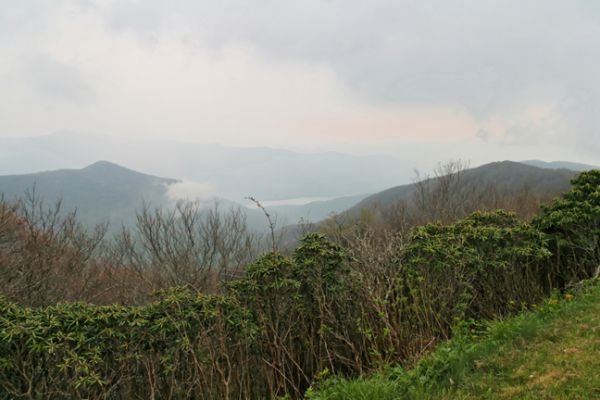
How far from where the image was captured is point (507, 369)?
14.1ft

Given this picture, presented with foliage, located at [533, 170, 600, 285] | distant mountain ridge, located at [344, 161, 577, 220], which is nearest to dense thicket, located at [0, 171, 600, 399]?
foliage, located at [533, 170, 600, 285]

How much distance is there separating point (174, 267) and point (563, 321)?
23399mm

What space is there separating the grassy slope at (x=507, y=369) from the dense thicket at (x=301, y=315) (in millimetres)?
949

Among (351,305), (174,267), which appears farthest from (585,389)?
(174,267)

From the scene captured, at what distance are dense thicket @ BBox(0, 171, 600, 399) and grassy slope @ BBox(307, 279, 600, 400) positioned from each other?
0.95 m

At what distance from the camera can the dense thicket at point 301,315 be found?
4.51 metres

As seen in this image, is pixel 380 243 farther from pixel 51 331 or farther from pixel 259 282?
pixel 51 331

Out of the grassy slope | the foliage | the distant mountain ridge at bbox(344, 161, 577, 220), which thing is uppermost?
the distant mountain ridge at bbox(344, 161, 577, 220)

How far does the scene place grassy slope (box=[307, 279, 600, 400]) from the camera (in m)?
3.93

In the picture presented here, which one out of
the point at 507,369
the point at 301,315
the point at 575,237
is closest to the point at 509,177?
the point at 575,237

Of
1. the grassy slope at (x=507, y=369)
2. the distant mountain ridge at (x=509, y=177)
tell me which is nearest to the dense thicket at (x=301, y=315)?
the grassy slope at (x=507, y=369)

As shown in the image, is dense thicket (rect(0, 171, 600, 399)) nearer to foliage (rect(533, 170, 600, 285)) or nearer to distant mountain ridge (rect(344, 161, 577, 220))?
foliage (rect(533, 170, 600, 285))

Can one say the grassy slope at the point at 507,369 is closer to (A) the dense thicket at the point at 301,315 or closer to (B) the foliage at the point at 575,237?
(A) the dense thicket at the point at 301,315

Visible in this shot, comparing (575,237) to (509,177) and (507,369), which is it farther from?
(509,177)
